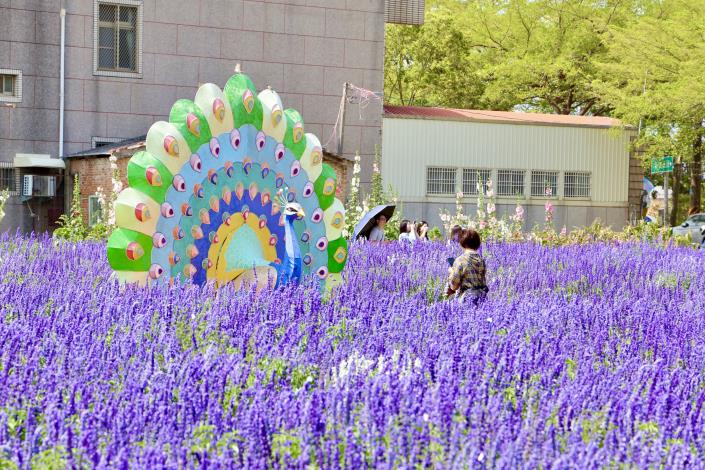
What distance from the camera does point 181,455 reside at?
360 cm

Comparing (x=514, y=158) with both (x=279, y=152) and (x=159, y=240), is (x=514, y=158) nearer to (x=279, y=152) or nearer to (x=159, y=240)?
(x=279, y=152)

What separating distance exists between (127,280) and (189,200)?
3.09 feet

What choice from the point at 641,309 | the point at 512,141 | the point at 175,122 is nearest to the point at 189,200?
the point at 175,122

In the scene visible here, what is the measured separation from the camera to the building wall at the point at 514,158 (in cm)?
3170

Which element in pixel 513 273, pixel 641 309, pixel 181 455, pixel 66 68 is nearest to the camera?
pixel 181 455

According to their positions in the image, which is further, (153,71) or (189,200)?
(153,71)

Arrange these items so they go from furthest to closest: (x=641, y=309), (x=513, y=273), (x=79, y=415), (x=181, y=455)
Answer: (x=513, y=273) → (x=641, y=309) → (x=79, y=415) → (x=181, y=455)

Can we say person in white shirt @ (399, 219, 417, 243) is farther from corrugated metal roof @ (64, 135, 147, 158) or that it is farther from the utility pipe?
the utility pipe

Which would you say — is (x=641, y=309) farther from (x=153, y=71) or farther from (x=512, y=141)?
(x=512, y=141)

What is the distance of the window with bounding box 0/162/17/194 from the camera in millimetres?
26625

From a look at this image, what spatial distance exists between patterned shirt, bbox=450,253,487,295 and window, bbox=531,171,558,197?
80.9 feet

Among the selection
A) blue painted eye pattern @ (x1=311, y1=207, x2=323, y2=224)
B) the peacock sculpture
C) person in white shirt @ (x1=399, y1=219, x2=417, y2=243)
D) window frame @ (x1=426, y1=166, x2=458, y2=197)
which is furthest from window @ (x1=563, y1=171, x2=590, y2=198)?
blue painted eye pattern @ (x1=311, y1=207, x2=323, y2=224)

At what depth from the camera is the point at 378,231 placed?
55.1 ft

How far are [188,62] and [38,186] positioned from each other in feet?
16.3
